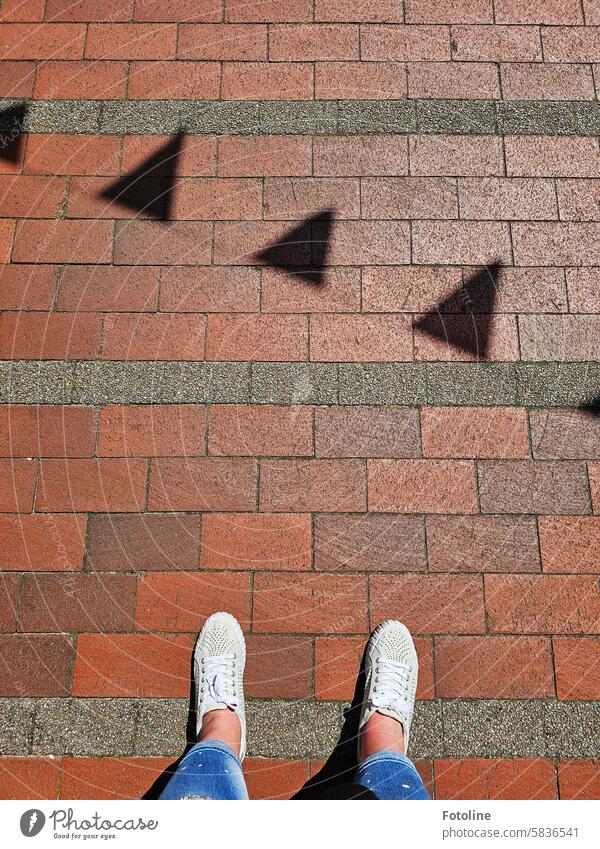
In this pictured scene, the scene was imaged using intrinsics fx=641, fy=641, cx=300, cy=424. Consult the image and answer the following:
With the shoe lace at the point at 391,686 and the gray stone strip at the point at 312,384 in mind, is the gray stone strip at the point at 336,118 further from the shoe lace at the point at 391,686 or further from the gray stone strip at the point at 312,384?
the shoe lace at the point at 391,686

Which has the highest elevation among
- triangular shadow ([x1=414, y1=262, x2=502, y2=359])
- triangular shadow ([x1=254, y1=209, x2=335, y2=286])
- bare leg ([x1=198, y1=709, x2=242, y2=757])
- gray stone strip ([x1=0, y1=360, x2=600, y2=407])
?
triangular shadow ([x1=254, y1=209, x2=335, y2=286])

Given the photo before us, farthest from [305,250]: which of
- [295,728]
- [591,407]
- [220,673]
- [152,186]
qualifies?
[295,728]

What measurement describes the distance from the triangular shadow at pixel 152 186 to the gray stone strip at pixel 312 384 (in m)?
0.88

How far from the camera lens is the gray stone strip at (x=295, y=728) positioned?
112 inches

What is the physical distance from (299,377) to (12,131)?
2.16m

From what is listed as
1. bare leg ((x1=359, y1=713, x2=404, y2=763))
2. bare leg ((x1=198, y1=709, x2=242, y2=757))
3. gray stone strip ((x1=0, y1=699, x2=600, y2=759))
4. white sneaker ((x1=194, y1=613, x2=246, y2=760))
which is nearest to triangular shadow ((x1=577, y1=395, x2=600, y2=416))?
gray stone strip ((x1=0, y1=699, x2=600, y2=759))

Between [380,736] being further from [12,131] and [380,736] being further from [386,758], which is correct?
[12,131]

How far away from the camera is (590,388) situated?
3.19 meters

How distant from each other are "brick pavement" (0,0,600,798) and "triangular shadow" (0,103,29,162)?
2cm

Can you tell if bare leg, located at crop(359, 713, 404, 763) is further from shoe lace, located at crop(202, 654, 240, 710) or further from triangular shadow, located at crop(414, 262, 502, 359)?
triangular shadow, located at crop(414, 262, 502, 359)

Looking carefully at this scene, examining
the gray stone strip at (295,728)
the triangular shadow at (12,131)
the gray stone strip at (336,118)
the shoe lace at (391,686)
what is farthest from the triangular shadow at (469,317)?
the triangular shadow at (12,131)

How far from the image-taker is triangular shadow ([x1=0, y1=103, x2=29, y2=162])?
353 centimetres
